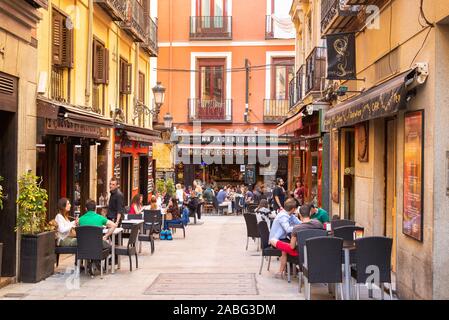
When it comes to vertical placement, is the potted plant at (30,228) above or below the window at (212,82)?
below

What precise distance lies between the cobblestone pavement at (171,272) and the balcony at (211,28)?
1723cm

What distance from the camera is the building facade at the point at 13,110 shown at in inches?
414

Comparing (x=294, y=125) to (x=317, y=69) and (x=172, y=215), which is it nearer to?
(x=317, y=69)

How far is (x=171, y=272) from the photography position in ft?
41.1

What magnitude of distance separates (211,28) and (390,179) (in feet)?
77.6

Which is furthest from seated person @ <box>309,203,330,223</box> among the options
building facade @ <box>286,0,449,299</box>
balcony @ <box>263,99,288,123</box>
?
balcony @ <box>263,99,288,123</box>

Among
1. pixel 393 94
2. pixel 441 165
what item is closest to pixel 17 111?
pixel 393 94

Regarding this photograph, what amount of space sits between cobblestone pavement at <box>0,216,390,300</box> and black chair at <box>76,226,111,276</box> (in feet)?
1.43

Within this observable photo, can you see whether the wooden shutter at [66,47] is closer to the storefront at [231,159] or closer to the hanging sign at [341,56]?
the hanging sign at [341,56]

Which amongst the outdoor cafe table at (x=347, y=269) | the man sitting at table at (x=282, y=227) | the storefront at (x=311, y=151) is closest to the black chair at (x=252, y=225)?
the man sitting at table at (x=282, y=227)

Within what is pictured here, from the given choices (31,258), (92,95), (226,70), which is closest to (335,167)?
(92,95)

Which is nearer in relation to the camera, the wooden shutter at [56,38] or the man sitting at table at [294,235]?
the man sitting at table at [294,235]

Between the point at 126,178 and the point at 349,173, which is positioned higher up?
the point at 349,173
